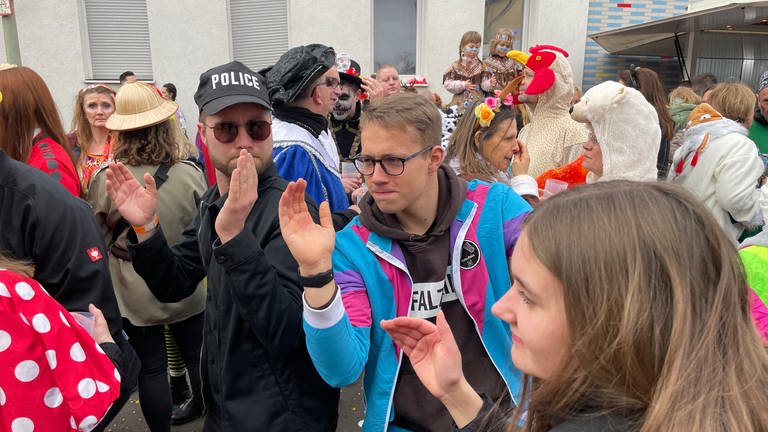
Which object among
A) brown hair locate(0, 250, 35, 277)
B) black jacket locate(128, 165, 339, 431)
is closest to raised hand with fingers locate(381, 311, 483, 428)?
black jacket locate(128, 165, 339, 431)

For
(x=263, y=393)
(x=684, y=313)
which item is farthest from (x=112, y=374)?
(x=684, y=313)

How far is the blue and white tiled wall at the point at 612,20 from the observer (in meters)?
11.8

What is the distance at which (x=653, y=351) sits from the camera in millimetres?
950

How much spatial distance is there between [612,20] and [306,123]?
1076 centimetres

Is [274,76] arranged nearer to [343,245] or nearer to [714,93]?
[343,245]

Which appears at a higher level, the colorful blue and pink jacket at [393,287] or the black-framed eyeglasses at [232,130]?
the black-framed eyeglasses at [232,130]

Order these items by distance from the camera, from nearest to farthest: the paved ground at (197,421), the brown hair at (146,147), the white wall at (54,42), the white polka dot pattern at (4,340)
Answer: the white polka dot pattern at (4,340), the brown hair at (146,147), the paved ground at (197,421), the white wall at (54,42)

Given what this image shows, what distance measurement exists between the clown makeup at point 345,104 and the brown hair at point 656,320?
4284 mm

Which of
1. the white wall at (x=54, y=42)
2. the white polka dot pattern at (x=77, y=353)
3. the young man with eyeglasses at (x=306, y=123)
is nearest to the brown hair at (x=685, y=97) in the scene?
the young man with eyeglasses at (x=306, y=123)

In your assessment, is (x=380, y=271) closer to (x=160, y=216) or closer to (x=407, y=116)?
(x=407, y=116)

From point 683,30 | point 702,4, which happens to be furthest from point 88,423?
point 702,4

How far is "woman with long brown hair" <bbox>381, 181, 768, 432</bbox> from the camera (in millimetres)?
911

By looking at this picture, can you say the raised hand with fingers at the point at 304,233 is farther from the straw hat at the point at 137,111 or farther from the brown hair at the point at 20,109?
the straw hat at the point at 137,111

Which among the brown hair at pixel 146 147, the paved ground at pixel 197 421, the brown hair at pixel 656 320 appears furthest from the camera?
the paved ground at pixel 197 421
